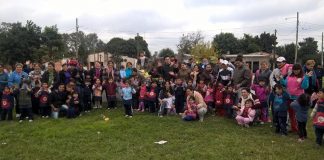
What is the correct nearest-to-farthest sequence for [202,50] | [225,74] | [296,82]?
[296,82] → [225,74] → [202,50]

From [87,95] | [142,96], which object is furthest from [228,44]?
[87,95]

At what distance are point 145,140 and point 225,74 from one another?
4749mm

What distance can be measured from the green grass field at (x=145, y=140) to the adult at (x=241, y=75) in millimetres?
1311

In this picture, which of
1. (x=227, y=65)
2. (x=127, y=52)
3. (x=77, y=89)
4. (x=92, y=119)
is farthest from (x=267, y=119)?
(x=127, y=52)

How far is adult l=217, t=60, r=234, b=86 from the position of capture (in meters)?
13.5

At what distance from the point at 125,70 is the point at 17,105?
452 centimetres

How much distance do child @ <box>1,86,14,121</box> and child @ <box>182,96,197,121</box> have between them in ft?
20.5

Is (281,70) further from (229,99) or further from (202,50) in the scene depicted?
(202,50)

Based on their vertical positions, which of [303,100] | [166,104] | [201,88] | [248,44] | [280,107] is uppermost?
[248,44]

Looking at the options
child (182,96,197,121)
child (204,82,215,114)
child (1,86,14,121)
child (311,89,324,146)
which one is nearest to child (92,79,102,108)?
child (1,86,14,121)

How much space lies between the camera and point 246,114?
1192 centimetres

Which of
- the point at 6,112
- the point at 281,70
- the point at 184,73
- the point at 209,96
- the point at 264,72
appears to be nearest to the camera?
the point at 281,70

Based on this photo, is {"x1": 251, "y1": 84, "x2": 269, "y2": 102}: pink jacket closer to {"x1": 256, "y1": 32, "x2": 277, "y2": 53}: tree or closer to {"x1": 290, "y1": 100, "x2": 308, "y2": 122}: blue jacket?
{"x1": 290, "y1": 100, "x2": 308, "y2": 122}: blue jacket

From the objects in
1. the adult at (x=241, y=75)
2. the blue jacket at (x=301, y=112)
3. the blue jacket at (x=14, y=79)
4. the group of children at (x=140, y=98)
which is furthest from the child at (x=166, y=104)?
the blue jacket at (x=14, y=79)
